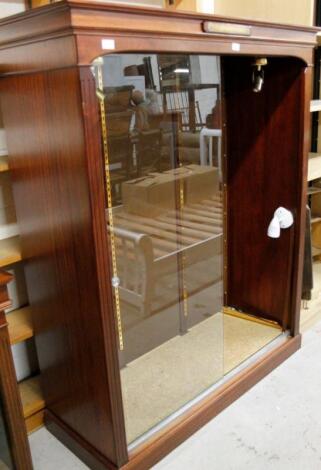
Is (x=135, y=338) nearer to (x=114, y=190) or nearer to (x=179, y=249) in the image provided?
(x=179, y=249)

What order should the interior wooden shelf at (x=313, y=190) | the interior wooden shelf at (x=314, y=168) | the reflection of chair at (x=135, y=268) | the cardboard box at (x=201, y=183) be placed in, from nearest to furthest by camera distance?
1. the reflection of chair at (x=135, y=268)
2. the cardboard box at (x=201, y=183)
3. the interior wooden shelf at (x=314, y=168)
4. the interior wooden shelf at (x=313, y=190)

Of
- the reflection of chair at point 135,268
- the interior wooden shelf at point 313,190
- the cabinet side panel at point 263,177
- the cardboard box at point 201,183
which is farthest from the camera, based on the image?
the interior wooden shelf at point 313,190

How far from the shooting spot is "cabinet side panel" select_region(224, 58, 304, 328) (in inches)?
83.4

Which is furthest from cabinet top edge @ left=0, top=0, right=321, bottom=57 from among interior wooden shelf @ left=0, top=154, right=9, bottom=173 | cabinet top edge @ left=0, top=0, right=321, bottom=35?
interior wooden shelf @ left=0, top=154, right=9, bottom=173

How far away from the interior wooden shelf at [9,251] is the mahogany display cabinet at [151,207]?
0.21ft

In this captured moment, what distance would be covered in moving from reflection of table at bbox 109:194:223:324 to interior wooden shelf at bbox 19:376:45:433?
571 millimetres

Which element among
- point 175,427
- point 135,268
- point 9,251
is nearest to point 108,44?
point 9,251

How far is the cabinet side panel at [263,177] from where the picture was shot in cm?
212

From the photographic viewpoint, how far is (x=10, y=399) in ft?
4.92

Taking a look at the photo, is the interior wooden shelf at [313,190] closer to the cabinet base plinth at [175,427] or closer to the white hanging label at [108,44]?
the cabinet base plinth at [175,427]

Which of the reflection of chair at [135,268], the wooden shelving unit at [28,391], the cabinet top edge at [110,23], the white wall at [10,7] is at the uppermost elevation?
the white wall at [10,7]

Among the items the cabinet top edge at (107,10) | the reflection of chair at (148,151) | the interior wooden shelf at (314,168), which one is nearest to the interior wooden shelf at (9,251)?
the reflection of chair at (148,151)

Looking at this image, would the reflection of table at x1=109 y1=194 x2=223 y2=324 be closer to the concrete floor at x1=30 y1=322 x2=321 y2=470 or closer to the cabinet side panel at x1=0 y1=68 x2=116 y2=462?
the cabinet side panel at x1=0 y1=68 x2=116 y2=462

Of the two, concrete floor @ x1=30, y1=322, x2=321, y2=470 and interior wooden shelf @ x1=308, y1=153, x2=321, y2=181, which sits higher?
interior wooden shelf @ x1=308, y1=153, x2=321, y2=181
